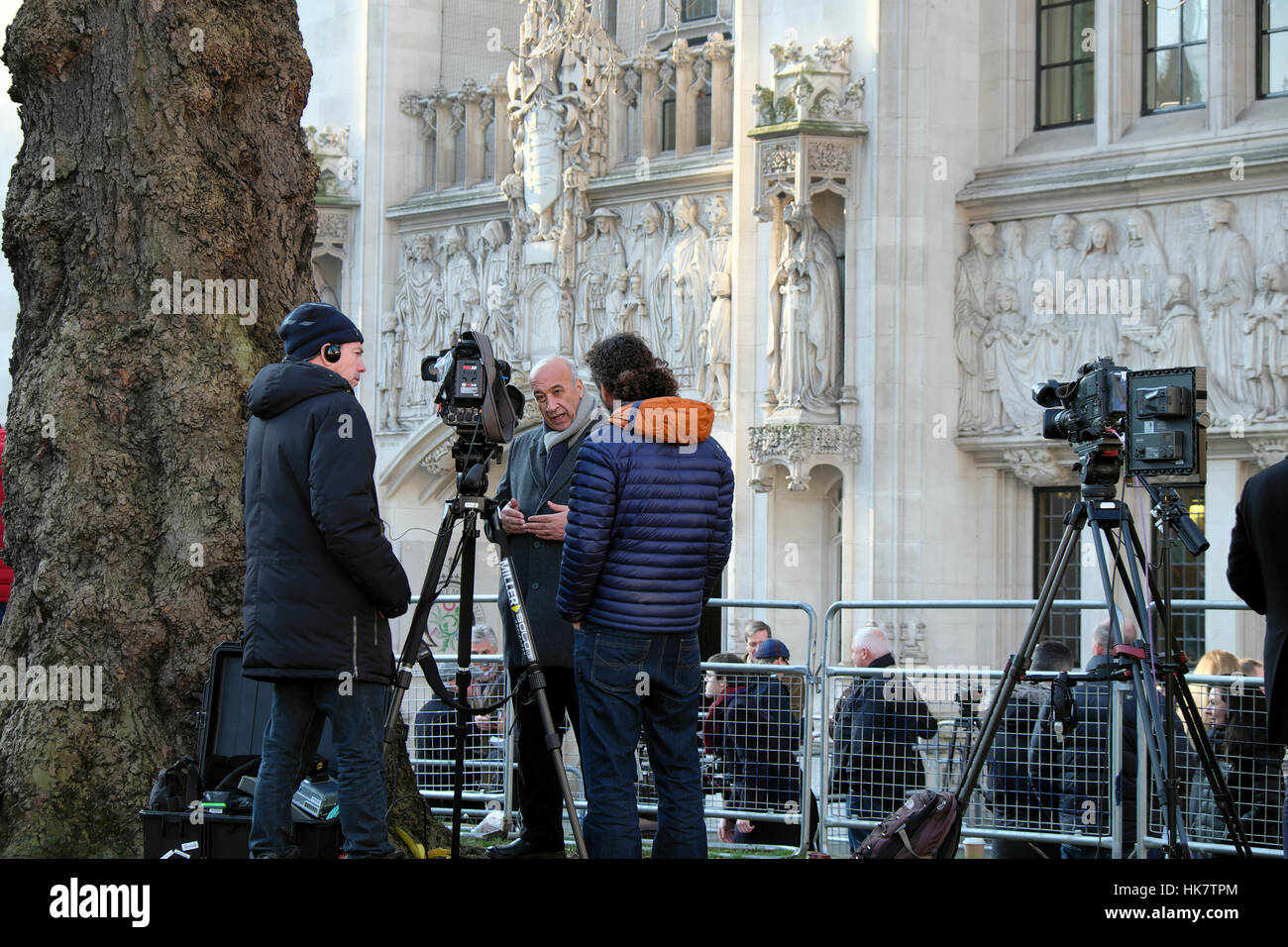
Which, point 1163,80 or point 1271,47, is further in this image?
point 1163,80

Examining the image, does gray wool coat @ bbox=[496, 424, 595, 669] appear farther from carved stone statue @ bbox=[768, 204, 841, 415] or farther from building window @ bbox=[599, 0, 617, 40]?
building window @ bbox=[599, 0, 617, 40]

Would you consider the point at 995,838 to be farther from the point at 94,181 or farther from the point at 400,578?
the point at 94,181

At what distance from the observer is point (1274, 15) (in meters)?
13.9

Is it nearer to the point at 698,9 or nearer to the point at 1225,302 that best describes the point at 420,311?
the point at 698,9

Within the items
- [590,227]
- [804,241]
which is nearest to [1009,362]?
[804,241]

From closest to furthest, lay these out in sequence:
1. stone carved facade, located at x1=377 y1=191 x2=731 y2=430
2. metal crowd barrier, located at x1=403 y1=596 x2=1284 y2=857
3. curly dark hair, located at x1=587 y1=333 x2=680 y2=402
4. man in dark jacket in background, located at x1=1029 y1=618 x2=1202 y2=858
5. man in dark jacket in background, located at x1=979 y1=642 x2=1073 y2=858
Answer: curly dark hair, located at x1=587 y1=333 x2=680 y2=402
metal crowd barrier, located at x1=403 y1=596 x2=1284 y2=857
man in dark jacket in background, located at x1=1029 y1=618 x2=1202 y2=858
man in dark jacket in background, located at x1=979 y1=642 x2=1073 y2=858
stone carved facade, located at x1=377 y1=191 x2=731 y2=430

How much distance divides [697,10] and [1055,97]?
14.2 feet

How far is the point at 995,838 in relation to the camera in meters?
8.38

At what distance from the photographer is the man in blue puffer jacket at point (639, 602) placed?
19.4 ft

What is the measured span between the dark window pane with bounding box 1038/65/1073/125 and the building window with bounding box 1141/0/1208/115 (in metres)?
0.69

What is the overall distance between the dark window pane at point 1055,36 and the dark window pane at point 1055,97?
0.11 m

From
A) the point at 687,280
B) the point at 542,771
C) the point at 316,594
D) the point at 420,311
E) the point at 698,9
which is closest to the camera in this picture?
the point at 316,594

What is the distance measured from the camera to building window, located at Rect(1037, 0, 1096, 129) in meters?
14.9

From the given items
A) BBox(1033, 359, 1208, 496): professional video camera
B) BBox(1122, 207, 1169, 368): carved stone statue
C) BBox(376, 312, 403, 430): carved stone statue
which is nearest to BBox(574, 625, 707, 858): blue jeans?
BBox(1033, 359, 1208, 496): professional video camera
